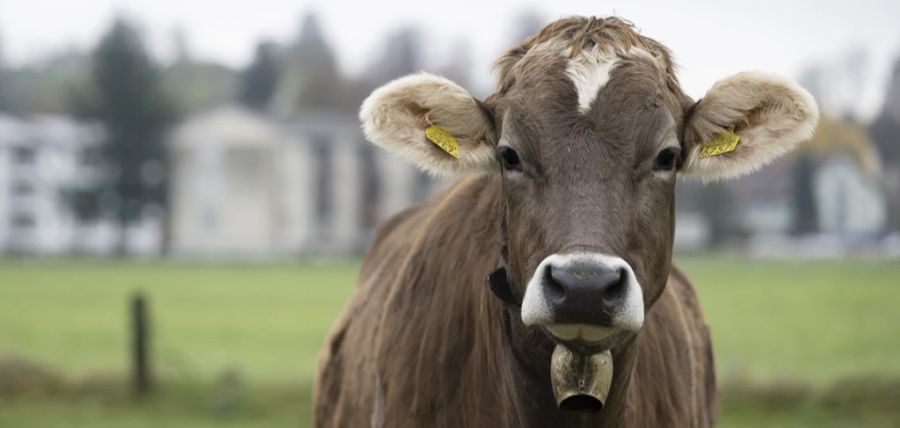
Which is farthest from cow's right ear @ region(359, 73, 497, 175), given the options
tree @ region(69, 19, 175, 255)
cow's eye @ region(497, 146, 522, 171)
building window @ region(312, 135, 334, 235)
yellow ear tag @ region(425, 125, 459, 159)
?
building window @ region(312, 135, 334, 235)

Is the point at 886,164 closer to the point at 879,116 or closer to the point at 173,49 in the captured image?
the point at 879,116

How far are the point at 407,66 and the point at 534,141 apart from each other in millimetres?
81832

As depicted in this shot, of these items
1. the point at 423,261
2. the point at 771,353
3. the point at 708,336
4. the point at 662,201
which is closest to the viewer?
the point at 662,201

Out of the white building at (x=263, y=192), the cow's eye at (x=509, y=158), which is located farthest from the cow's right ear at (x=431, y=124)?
the white building at (x=263, y=192)

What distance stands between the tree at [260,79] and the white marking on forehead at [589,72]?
78974 mm

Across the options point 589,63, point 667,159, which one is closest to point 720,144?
point 667,159

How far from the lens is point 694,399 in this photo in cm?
488

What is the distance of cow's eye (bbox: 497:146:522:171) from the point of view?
12.3ft

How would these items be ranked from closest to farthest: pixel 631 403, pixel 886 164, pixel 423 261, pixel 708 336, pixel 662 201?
pixel 662 201 < pixel 631 403 < pixel 423 261 < pixel 708 336 < pixel 886 164

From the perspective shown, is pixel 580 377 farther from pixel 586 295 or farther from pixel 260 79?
pixel 260 79

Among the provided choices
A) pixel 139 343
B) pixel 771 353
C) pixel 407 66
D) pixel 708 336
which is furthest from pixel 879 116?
pixel 407 66

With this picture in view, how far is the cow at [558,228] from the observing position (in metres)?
3.45

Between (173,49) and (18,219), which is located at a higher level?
(173,49)

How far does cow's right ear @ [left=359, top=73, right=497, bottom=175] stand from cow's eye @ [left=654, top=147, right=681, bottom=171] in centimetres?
66
